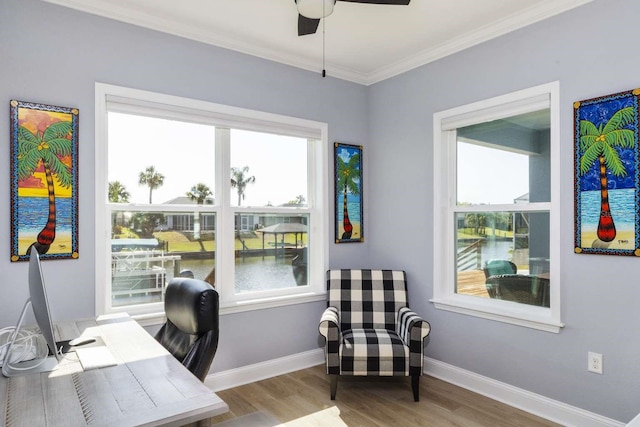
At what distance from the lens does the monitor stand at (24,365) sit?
1447 mm

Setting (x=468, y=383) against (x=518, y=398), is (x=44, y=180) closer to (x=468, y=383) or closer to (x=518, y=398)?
(x=468, y=383)

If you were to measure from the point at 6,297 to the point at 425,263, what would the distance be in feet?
9.82

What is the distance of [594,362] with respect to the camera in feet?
8.00

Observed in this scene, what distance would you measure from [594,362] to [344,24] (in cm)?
278

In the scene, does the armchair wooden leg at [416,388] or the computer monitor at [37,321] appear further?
the armchair wooden leg at [416,388]

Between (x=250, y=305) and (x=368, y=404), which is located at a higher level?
(x=250, y=305)

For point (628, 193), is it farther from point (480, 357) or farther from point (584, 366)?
point (480, 357)

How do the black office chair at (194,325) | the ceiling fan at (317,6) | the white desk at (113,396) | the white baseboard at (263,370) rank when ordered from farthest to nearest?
1. the white baseboard at (263,370)
2. the ceiling fan at (317,6)
3. the black office chair at (194,325)
4. the white desk at (113,396)

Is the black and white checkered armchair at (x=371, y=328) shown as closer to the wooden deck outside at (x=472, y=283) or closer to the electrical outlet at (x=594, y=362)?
the wooden deck outside at (x=472, y=283)

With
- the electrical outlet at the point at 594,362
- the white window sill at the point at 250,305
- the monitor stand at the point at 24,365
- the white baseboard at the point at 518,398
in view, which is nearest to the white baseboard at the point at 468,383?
the white baseboard at the point at 518,398

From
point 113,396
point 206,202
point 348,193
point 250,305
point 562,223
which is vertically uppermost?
point 348,193

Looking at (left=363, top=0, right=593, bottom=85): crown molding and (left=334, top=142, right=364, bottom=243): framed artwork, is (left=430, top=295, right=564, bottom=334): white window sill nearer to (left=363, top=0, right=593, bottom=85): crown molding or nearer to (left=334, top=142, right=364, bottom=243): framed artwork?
(left=334, top=142, right=364, bottom=243): framed artwork

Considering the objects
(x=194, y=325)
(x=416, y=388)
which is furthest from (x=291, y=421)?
(x=194, y=325)

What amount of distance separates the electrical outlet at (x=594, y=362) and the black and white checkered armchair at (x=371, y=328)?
979 millimetres
